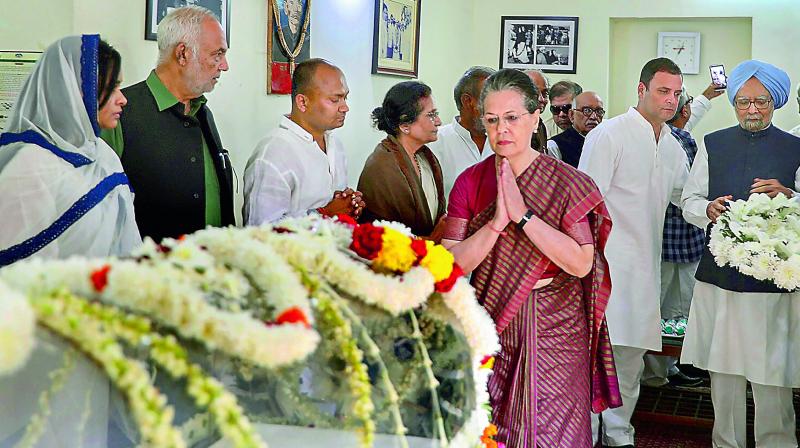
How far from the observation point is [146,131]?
3826 mm

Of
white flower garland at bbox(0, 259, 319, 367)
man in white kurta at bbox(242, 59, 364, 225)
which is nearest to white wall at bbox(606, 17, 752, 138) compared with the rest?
man in white kurta at bbox(242, 59, 364, 225)

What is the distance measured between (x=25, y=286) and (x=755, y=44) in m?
8.66

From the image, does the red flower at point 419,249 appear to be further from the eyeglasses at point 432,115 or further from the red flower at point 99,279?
the eyeglasses at point 432,115

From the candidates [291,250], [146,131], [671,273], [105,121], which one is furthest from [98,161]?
[671,273]

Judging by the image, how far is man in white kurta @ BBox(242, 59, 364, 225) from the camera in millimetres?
3936

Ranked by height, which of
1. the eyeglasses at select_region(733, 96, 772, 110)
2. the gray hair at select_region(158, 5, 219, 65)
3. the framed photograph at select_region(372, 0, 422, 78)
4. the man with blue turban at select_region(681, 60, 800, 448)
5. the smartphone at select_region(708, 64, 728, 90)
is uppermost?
the framed photograph at select_region(372, 0, 422, 78)

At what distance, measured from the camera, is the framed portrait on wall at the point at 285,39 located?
5668mm

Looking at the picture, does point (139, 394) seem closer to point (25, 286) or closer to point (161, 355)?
point (161, 355)

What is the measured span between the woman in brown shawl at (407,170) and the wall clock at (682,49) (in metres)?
5.59

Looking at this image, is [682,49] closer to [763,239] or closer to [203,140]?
[763,239]

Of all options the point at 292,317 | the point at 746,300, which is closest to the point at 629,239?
the point at 746,300

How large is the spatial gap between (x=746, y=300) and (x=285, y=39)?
9.96 feet

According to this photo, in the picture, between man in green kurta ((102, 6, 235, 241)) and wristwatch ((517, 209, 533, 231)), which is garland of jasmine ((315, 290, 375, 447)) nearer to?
wristwatch ((517, 209, 533, 231))

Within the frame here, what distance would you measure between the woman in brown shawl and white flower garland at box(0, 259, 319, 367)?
263 cm
